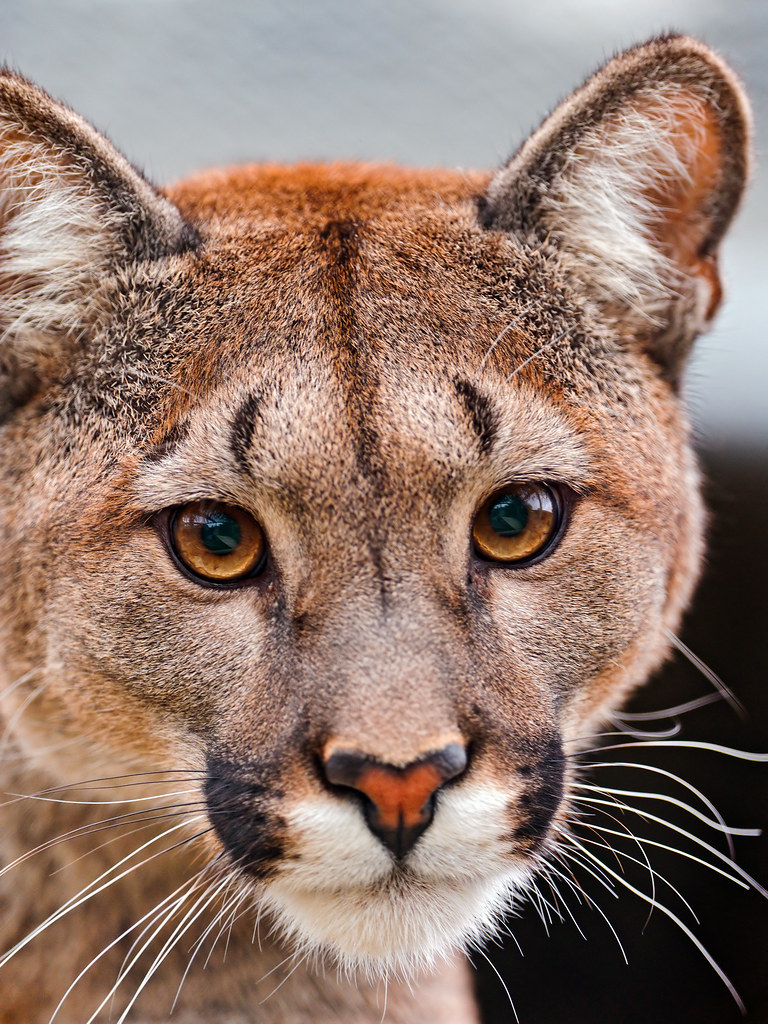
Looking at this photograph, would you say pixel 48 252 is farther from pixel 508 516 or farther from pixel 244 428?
pixel 508 516

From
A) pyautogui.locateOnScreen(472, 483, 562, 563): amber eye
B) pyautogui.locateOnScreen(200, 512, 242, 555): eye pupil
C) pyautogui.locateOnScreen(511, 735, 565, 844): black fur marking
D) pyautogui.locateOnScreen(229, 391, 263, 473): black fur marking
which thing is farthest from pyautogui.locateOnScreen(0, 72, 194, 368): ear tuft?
pyautogui.locateOnScreen(511, 735, 565, 844): black fur marking

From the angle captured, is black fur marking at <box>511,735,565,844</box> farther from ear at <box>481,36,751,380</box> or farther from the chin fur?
ear at <box>481,36,751,380</box>

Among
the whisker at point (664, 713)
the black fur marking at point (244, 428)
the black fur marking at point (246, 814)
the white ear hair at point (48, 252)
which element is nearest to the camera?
the black fur marking at point (246, 814)

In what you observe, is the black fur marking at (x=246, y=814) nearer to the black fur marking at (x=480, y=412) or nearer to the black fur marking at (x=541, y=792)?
the black fur marking at (x=541, y=792)

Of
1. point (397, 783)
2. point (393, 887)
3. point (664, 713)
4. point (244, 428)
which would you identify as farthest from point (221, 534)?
point (664, 713)

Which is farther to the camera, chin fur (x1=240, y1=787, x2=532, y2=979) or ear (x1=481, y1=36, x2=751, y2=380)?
ear (x1=481, y1=36, x2=751, y2=380)

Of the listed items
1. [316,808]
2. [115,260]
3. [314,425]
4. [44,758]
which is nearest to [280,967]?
[44,758]

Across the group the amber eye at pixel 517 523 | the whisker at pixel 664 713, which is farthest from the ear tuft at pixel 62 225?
the whisker at pixel 664 713
